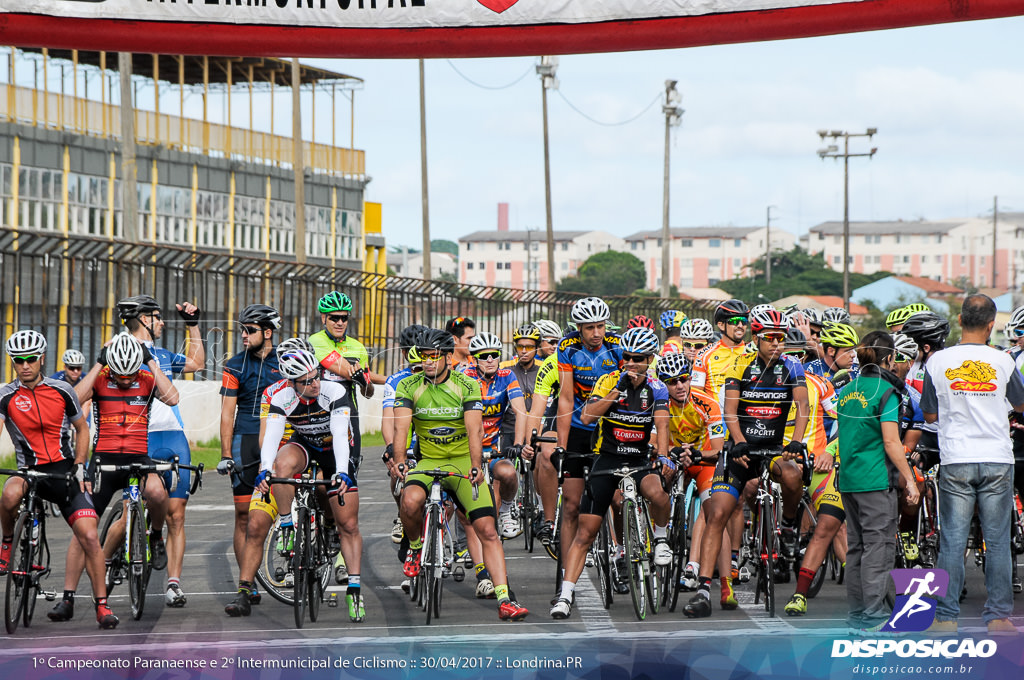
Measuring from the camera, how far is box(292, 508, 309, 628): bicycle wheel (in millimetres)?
9180

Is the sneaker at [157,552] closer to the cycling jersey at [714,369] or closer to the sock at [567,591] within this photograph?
the sock at [567,591]

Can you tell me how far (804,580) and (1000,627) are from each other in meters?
1.53

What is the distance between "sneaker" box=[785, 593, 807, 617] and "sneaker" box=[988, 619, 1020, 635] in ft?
4.79

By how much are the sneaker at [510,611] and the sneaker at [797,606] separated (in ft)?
6.13

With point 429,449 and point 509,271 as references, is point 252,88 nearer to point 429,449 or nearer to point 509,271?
point 429,449

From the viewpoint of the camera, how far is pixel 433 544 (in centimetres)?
932

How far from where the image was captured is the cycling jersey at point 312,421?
9.46 metres

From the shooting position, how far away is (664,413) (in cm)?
968

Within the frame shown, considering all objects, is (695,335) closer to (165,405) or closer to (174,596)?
(165,405)

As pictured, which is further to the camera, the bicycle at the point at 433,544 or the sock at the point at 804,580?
the sock at the point at 804,580

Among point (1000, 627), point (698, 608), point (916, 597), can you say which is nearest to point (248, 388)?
point (698, 608)

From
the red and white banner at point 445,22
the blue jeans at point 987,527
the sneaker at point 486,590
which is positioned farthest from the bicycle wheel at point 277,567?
the blue jeans at point 987,527

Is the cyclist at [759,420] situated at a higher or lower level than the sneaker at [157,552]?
higher

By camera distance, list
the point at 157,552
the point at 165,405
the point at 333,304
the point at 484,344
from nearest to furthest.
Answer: the point at 157,552, the point at 165,405, the point at 333,304, the point at 484,344
